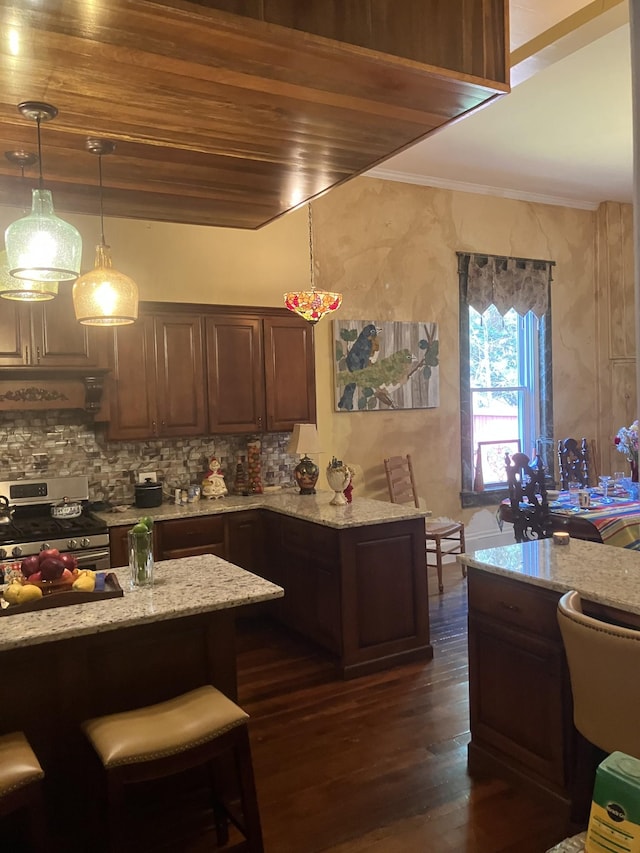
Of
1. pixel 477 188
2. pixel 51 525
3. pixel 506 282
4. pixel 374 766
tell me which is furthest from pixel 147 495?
pixel 477 188

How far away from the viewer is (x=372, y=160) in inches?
109

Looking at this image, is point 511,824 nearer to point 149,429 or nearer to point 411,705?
point 411,705

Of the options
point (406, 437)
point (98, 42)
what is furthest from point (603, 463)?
point (98, 42)

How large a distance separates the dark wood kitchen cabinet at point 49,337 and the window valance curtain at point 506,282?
3470 mm

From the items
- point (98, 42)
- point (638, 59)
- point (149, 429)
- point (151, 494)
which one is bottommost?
point (151, 494)

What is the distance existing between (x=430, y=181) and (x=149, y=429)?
3371mm

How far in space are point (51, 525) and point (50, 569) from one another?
1854 millimetres

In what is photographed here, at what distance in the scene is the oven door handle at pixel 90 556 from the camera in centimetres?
397

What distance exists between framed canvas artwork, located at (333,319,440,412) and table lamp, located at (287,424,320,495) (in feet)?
2.63

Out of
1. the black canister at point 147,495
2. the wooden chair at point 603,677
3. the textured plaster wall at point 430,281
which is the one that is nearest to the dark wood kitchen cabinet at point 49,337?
the black canister at point 147,495

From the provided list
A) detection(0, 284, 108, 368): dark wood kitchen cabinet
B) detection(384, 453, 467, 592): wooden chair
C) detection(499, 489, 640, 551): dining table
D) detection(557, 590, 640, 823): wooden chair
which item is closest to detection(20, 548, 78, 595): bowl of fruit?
detection(557, 590, 640, 823): wooden chair

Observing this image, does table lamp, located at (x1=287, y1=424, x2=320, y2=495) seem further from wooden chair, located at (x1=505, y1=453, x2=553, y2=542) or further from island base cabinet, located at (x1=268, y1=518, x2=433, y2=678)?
wooden chair, located at (x1=505, y1=453, x2=553, y2=542)

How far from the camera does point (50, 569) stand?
2.39 metres

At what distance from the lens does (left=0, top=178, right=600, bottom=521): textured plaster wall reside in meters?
5.03
